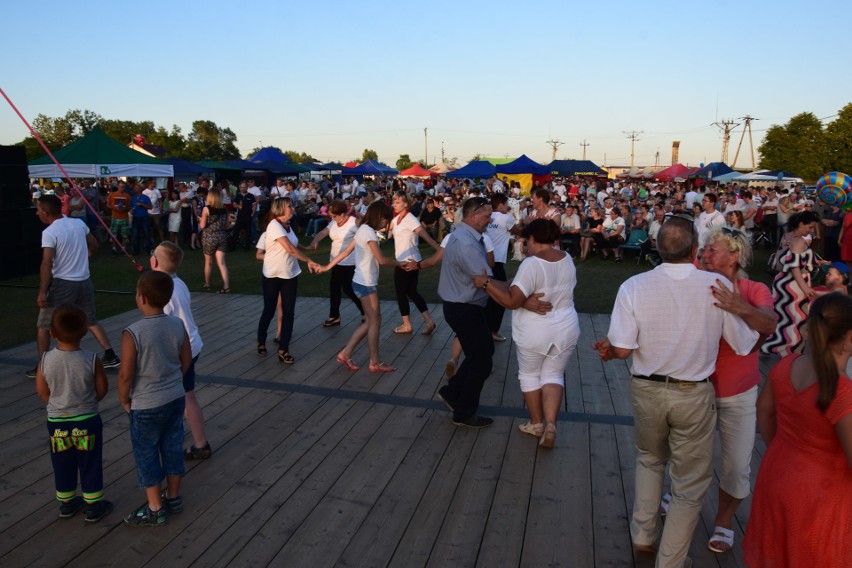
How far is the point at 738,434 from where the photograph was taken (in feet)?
10.2

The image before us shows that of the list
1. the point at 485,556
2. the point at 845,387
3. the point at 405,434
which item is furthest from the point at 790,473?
the point at 405,434

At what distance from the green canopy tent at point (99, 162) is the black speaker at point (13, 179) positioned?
2495 millimetres

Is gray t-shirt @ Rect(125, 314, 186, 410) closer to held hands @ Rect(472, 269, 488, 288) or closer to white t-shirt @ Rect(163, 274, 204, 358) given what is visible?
white t-shirt @ Rect(163, 274, 204, 358)

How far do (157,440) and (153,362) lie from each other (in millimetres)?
416

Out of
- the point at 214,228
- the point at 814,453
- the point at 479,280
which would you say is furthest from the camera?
the point at 214,228

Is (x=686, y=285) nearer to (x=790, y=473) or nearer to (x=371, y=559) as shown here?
(x=790, y=473)

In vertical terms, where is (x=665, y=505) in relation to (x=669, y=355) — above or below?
below

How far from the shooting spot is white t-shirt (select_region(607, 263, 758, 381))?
277cm

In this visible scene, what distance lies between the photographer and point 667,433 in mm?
2904

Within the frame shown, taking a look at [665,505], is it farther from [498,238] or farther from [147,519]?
[498,238]

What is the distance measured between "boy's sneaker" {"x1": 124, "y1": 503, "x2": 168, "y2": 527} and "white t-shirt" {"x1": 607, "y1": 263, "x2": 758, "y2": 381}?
2478 millimetres

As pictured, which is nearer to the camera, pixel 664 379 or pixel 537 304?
pixel 664 379

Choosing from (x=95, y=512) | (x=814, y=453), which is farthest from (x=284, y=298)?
(x=814, y=453)

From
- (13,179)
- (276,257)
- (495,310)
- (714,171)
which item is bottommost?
(495,310)
